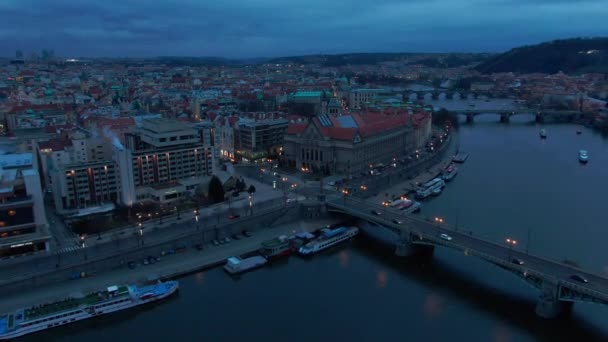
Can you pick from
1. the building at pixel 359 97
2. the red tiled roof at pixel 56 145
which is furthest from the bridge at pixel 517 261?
the building at pixel 359 97

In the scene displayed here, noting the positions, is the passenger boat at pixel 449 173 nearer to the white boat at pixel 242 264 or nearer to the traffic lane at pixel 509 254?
the traffic lane at pixel 509 254

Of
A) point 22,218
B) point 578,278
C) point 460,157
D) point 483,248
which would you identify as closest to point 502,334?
point 578,278

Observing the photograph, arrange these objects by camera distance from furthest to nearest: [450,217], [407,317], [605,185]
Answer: [605,185]
[450,217]
[407,317]

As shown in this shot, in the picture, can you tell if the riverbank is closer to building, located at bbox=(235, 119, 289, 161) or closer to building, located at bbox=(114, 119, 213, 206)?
building, located at bbox=(114, 119, 213, 206)

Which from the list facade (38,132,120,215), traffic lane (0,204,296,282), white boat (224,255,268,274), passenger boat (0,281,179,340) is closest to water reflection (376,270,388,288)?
white boat (224,255,268,274)

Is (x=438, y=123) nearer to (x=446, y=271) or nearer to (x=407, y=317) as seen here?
(x=446, y=271)

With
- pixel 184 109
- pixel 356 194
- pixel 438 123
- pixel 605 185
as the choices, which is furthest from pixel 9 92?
pixel 605 185
